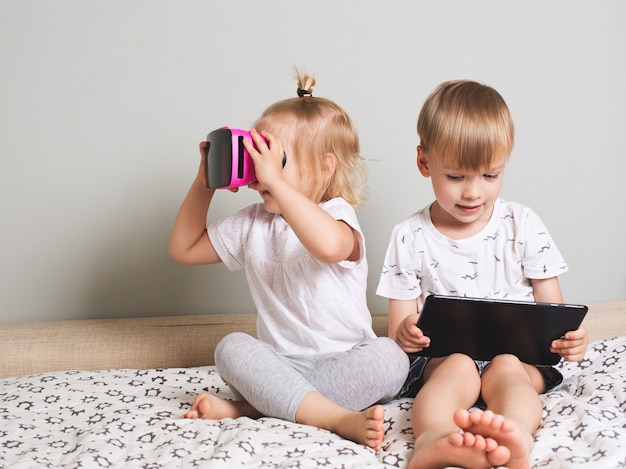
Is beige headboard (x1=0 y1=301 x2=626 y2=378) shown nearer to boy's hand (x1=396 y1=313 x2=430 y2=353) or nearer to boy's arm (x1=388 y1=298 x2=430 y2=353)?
boy's arm (x1=388 y1=298 x2=430 y2=353)

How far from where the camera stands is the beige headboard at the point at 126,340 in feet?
5.10

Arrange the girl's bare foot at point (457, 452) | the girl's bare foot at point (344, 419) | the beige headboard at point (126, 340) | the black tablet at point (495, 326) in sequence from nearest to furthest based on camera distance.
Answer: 1. the girl's bare foot at point (457, 452)
2. the girl's bare foot at point (344, 419)
3. the black tablet at point (495, 326)
4. the beige headboard at point (126, 340)

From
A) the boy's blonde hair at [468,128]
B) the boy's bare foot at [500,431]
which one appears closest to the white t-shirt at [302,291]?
the boy's blonde hair at [468,128]

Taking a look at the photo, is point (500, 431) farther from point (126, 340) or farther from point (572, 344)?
point (126, 340)

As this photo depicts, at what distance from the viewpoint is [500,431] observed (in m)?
0.87

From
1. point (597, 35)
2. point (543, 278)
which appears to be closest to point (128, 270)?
point (543, 278)

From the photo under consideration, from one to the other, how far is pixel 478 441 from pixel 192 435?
0.43m

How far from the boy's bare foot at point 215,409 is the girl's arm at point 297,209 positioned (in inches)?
11.3

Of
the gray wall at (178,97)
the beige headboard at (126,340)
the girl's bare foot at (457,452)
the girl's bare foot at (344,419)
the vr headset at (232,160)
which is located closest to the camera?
the girl's bare foot at (457,452)

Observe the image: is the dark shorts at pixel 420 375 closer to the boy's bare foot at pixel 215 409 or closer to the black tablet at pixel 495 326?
the black tablet at pixel 495 326

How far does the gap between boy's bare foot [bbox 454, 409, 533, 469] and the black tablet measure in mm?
249

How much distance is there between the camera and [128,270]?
5.85 feet

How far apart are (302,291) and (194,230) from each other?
271mm

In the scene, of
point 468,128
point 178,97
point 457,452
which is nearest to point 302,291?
point 468,128
